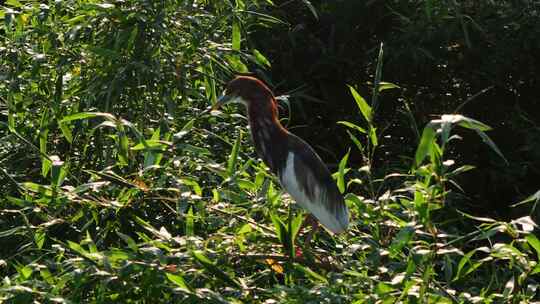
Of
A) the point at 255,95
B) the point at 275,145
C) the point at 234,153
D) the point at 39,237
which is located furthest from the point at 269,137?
the point at 39,237

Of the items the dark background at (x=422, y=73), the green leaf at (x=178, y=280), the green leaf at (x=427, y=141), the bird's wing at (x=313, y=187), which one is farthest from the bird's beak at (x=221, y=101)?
the dark background at (x=422, y=73)

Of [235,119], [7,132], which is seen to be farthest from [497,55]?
[7,132]

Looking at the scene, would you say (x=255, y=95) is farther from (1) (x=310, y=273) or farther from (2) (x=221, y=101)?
(1) (x=310, y=273)

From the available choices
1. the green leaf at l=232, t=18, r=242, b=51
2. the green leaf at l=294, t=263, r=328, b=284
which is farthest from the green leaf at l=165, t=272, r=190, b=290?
the green leaf at l=232, t=18, r=242, b=51

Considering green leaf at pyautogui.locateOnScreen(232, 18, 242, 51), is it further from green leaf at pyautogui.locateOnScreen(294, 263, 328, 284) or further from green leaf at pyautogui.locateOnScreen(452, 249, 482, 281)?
green leaf at pyautogui.locateOnScreen(452, 249, 482, 281)

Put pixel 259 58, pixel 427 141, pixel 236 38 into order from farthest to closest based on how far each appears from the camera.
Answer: pixel 259 58
pixel 236 38
pixel 427 141

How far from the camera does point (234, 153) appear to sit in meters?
2.99

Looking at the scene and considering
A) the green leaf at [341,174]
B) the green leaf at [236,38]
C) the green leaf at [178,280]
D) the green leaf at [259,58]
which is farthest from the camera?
the green leaf at [259,58]

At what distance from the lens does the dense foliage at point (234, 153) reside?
2658 millimetres

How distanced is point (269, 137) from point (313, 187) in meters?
0.24

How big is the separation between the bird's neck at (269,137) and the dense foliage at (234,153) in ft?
0.24

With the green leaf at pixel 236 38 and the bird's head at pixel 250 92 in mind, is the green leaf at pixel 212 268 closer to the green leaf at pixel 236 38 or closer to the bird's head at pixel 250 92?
the bird's head at pixel 250 92

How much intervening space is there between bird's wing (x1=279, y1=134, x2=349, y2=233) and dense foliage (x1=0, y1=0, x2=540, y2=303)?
55 mm

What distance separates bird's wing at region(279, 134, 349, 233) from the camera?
3.09 meters
